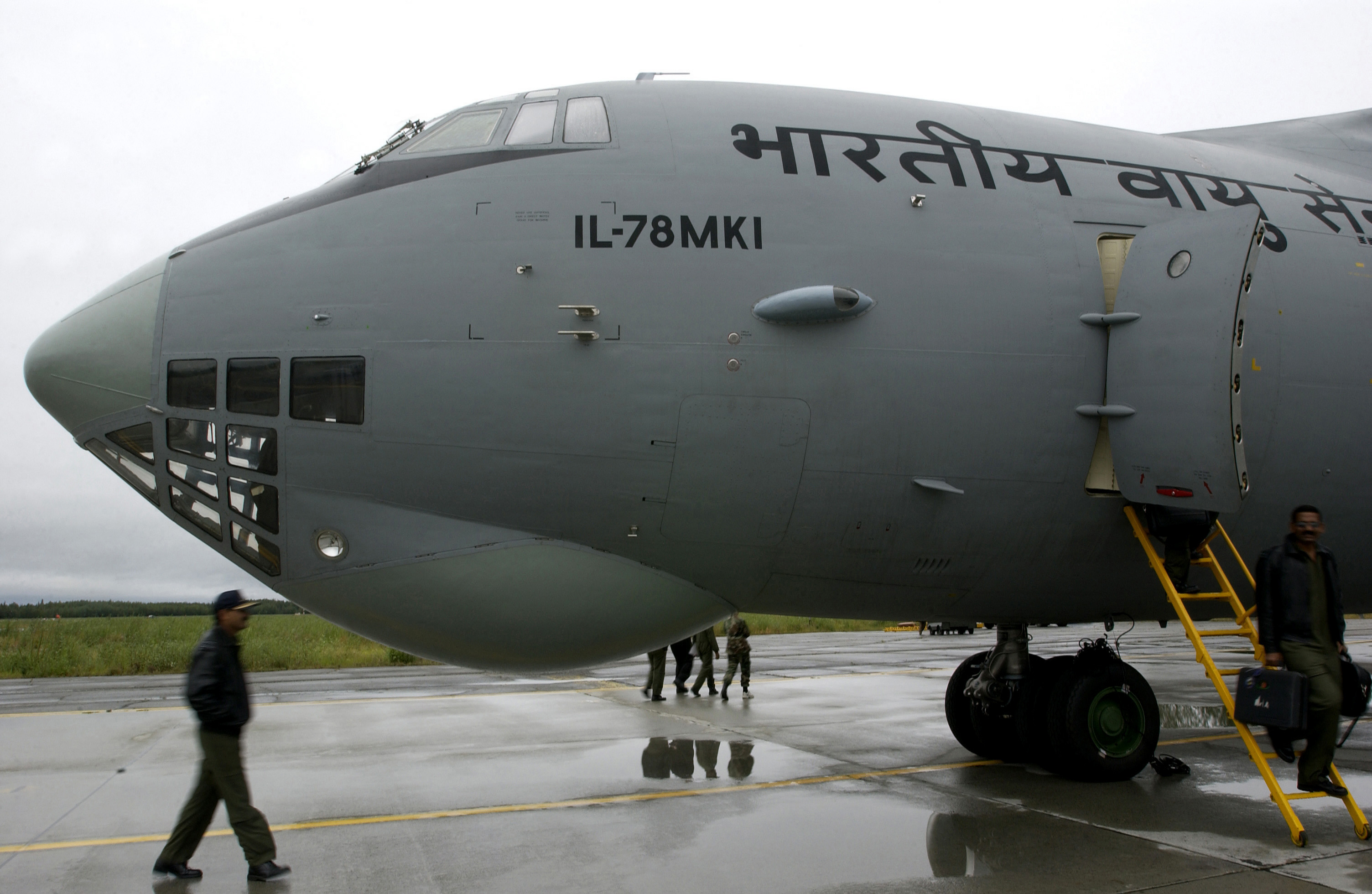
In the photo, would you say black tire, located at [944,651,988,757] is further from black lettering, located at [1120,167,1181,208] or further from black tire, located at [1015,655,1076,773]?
black lettering, located at [1120,167,1181,208]

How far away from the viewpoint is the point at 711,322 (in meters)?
5.43

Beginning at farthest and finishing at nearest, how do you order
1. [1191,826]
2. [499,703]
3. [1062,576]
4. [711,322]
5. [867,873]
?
1. [499,703]
2. [1062,576]
3. [1191,826]
4. [711,322]
5. [867,873]

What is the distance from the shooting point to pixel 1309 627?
5414mm

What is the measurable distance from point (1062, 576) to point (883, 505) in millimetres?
1578

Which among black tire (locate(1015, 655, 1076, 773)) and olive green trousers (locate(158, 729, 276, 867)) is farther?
black tire (locate(1015, 655, 1076, 773))

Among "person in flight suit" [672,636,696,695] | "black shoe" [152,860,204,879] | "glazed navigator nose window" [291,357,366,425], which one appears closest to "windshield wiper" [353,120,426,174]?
"glazed navigator nose window" [291,357,366,425]

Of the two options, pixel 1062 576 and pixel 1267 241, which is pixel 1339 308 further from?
pixel 1062 576

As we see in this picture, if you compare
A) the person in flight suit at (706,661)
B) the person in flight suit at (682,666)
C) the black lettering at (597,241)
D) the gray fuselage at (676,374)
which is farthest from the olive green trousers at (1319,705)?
the person in flight suit at (682,666)

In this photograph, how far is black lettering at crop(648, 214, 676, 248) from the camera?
5539 mm

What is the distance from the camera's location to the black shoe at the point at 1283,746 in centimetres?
559

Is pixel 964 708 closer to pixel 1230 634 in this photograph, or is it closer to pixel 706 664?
pixel 1230 634

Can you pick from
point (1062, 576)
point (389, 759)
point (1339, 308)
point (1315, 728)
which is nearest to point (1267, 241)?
point (1339, 308)

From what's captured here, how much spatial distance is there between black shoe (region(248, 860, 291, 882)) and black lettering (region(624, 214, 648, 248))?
3935 mm

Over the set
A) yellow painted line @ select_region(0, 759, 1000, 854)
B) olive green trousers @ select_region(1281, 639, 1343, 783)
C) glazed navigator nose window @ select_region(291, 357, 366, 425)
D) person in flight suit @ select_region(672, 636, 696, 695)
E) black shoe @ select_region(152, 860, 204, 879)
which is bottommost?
person in flight suit @ select_region(672, 636, 696, 695)
